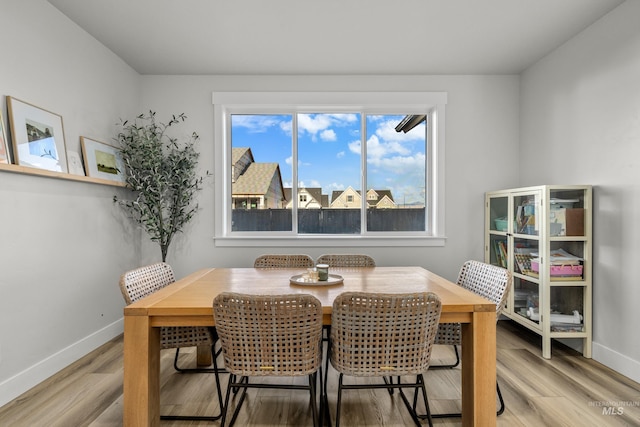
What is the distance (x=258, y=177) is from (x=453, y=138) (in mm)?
2141

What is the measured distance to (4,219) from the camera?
2070 millimetres

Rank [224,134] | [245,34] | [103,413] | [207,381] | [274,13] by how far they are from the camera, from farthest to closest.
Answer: [224,134]
[245,34]
[274,13]
[207,381]
[103,413]

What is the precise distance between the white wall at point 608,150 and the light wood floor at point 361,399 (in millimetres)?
398

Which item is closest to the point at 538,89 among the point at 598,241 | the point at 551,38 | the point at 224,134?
the point at 551,38

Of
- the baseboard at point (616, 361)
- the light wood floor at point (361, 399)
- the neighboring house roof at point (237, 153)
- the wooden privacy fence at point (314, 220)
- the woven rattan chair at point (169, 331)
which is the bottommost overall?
the light wood floor at point (361, 399)

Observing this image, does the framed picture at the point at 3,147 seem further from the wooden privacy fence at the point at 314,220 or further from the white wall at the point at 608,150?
the white wall at the point at 608,150

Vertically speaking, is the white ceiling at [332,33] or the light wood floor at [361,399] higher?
the white ceiling at [332,33]

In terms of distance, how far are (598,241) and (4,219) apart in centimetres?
410

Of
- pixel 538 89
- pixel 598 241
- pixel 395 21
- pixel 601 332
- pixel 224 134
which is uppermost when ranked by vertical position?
pixel 395 21

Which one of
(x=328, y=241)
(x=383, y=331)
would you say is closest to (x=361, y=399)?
(x=383, y=331)

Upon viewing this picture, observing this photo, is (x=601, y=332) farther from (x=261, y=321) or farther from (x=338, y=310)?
(x=261, y=321)

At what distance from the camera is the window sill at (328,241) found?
3625mm

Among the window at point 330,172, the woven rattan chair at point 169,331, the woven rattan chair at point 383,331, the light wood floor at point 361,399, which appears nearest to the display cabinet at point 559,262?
the light wood floor at point 361,399

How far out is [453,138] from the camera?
3650 mm
